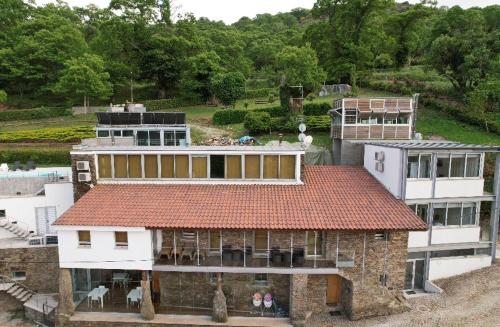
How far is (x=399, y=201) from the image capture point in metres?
17.9

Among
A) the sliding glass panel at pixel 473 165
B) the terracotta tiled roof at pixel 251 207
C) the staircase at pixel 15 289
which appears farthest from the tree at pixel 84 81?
the sliding glass panel at pixel 473 165

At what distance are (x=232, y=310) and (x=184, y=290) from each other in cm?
250

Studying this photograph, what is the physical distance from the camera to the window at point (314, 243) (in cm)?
1742

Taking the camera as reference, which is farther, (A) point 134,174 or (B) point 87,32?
(B) point 87,32

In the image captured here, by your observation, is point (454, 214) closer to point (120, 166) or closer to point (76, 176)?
point (120, 166)

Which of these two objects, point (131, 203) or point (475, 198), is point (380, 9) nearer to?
point (475, 198)

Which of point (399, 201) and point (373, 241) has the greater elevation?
point (399, 201)

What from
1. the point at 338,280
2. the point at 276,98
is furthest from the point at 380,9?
the point at 338,280

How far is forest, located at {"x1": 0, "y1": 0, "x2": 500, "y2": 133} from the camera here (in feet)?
146

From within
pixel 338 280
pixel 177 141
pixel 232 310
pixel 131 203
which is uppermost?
pixel 177 141

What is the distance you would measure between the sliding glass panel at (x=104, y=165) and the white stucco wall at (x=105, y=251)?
14.0 feet

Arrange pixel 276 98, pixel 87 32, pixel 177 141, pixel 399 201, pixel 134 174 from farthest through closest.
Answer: pixel 87 32
pixel 276 98
pixel 177 141
pixel 134 174
pixel 399 201

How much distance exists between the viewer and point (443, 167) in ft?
60.3

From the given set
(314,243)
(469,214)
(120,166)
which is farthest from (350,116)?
(120,166)
